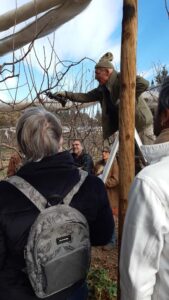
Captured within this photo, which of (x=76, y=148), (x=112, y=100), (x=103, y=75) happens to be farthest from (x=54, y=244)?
(x=76, y=148)

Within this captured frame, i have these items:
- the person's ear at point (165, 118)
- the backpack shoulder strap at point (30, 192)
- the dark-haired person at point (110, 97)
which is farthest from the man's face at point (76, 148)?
the person's ear at point (165, 118)

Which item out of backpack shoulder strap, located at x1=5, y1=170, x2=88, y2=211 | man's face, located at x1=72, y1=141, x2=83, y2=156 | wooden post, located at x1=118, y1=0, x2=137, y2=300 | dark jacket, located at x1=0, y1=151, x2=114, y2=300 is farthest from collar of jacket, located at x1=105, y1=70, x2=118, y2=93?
man's face, located at x1=72, y1=141, x2=83, y2=156

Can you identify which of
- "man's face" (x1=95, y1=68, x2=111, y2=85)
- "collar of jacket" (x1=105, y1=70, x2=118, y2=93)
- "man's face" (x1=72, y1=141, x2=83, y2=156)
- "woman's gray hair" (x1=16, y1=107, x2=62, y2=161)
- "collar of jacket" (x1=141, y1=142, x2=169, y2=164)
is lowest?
"man's face" (x1=72, y1=141, x2=83, y2=156)

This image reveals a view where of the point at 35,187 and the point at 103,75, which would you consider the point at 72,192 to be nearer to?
the point at 35,187

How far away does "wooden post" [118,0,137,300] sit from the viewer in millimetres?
1948

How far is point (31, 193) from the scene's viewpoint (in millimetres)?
1509

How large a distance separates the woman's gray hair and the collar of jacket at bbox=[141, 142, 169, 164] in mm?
449

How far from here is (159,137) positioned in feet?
4.29

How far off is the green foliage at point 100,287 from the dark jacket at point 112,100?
1.35 metres

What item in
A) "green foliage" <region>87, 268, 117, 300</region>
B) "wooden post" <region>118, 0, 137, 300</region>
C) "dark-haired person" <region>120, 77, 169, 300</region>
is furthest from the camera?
"green foliage" <region>87, 268, 117, 300</region>

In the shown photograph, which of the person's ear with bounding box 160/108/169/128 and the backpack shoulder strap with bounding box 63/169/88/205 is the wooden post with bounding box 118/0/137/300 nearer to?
the backpack shoulder strap with bounding box 63/169/88/205

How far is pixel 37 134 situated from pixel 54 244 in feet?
1.56

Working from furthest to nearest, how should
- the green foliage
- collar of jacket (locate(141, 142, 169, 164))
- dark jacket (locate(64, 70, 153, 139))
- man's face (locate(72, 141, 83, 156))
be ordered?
man's face (locate(72, 141, 83, 156)) → the green foliage → dark jacket (locate(64, 70, 153, 139)) → collar of jacket (locate(141, 142, 169, 164))

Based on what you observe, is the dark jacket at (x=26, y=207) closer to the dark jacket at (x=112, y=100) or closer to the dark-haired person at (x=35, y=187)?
the dark-haired person at (x=35, y=187)
